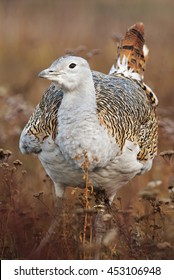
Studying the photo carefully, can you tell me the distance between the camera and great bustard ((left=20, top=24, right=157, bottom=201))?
4.63m

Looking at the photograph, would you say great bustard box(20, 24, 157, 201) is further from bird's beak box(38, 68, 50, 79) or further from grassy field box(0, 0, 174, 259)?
grassy field box(0, 0, 174, 259)

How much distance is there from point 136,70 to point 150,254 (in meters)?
2.18

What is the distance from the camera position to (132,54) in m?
6.32

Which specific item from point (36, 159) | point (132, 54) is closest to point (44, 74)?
point (132, 54)

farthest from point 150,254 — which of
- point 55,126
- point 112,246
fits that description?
point 55,126

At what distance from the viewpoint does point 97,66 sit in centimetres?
1014

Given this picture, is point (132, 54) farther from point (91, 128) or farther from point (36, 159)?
point (91, 128)

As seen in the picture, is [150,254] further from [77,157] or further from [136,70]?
[136,70]

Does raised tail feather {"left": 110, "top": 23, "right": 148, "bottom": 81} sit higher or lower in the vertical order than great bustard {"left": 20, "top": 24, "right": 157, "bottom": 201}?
higher

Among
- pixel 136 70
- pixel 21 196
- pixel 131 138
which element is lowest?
pixel 21 196

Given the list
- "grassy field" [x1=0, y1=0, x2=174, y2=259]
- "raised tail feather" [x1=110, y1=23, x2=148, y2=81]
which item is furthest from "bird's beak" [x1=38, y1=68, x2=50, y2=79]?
"raised tail feather" [x1=110, y1=23, x2=148, y2=81]

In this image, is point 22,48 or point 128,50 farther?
point 22,48

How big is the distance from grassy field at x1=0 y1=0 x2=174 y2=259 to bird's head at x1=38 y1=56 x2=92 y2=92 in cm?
52

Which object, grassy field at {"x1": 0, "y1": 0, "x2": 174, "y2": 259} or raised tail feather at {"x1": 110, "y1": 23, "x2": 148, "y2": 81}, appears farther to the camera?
raised tail feather at {"x1": 110, "y1": 23, "x2": 148, "y2": 81}
